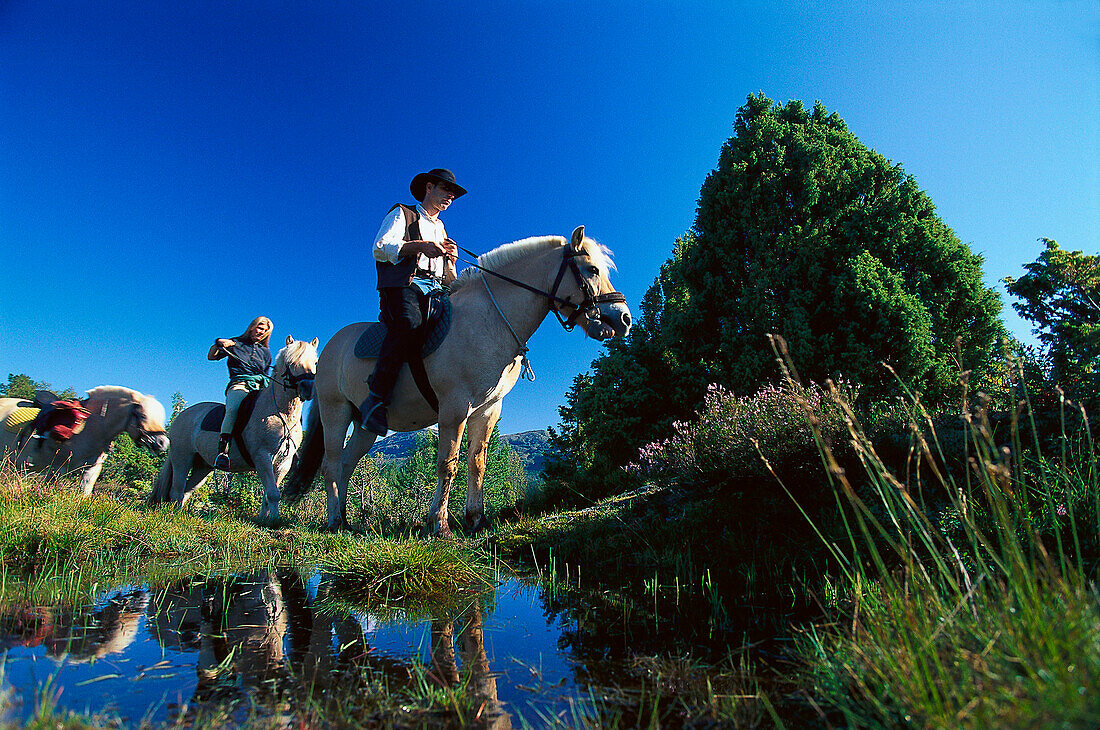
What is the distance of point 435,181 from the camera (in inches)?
218

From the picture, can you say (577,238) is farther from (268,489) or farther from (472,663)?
(268,489)

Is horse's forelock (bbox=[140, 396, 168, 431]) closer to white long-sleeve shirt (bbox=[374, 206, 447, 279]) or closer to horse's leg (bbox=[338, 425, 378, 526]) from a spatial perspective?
horse's leg (bbox=[338, 425, 378, 526])

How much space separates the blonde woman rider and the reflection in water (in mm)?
5213

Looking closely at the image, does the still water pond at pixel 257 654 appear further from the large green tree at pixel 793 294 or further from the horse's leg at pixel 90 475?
the large green tree at pixel 793 294

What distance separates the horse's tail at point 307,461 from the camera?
6.91m

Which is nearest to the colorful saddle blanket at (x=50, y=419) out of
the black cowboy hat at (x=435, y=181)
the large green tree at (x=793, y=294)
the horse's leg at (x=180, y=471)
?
the horse's leg at (x=180, y=471)

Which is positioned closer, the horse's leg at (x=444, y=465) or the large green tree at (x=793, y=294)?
the horse's leg at (x=444, y=465)

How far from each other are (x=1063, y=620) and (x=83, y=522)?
18.9ft

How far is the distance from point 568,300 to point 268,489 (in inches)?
186

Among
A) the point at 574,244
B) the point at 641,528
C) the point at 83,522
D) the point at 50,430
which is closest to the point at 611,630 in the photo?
the point at 641,528

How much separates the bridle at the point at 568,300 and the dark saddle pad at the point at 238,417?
14.6 feet

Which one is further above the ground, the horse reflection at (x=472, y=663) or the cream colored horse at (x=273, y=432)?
the cream colored horse at (x=273, y=432)

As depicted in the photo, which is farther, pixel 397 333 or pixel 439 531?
pixel 397 333

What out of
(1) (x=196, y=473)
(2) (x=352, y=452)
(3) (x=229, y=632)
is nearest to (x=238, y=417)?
(1) (x=196, y=473)
